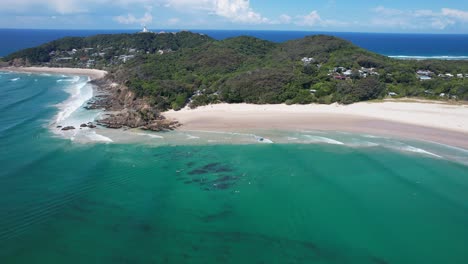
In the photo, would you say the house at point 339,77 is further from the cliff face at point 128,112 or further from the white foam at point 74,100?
the white foam at point 74,100

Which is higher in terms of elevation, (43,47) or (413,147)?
(43,47)

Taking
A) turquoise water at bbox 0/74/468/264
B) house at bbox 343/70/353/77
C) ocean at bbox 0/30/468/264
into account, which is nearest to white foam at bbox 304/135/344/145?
ocean at bbox 0/30/468/264

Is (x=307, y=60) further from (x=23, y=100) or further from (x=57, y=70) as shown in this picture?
(x=57, y=70)

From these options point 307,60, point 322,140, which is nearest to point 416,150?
point 322,140

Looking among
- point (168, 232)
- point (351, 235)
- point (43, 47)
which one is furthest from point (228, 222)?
point (43, 47)

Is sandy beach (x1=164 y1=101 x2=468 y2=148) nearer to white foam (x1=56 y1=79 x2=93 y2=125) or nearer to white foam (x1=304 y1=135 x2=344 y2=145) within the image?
white foam (x1=304 y1=135 x2=344 y2=145)

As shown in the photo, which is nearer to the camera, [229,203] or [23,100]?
[229,203]

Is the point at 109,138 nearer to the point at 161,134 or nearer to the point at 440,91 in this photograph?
the point at 161,134

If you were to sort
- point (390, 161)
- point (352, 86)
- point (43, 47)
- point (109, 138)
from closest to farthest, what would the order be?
point (390, 161)
point (109, 138)
point (352, 86)
point (43, 47)
